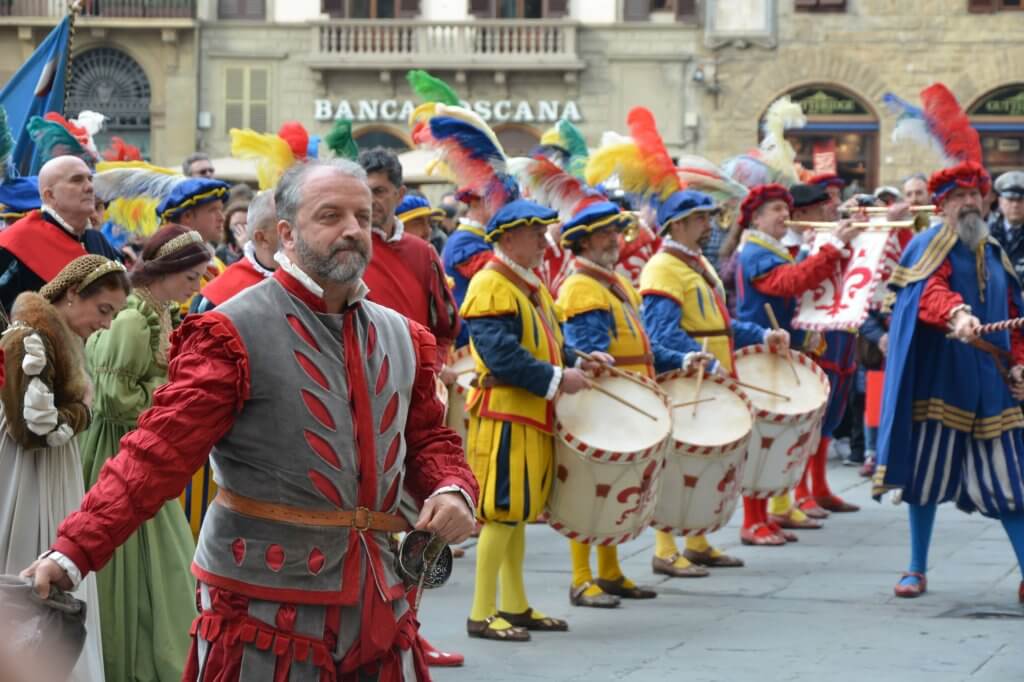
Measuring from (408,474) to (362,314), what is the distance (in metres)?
0.41

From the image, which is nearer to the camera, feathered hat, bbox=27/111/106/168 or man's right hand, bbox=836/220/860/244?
feathered hat, bbox=27/111/106/168

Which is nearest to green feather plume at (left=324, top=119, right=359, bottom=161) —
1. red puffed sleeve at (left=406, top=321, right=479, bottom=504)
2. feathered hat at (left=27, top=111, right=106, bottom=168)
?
feathered hat at (left=27, top=111, right=106, bottom=168)

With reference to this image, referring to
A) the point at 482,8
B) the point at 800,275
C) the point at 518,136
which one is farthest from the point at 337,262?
the point at 482,8

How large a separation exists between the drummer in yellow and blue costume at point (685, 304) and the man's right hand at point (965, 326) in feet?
5.13

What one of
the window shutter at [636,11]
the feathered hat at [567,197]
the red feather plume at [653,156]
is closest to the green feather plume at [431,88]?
the feathered hat at [567,197]

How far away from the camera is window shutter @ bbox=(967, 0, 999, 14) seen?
3106cm

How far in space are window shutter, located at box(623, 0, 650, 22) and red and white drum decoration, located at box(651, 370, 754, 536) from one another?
2390 cm

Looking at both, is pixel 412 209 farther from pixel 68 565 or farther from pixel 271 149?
pixel 68 565

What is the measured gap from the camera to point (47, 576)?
3.65 m

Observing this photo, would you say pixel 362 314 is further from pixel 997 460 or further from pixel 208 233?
pixel 997 460

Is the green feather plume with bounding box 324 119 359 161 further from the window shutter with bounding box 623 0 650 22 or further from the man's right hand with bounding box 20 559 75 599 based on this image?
the window shutter with bounding box 623 0 650 22

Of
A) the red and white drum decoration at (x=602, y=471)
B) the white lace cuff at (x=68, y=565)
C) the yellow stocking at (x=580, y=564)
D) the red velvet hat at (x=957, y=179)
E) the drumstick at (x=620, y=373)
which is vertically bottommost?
the yellow stocking at (x=580, y=564)

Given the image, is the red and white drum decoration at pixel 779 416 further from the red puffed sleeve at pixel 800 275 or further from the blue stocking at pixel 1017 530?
the blue stocking at pixel 1017 530

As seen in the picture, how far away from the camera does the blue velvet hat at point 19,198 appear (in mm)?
8633
